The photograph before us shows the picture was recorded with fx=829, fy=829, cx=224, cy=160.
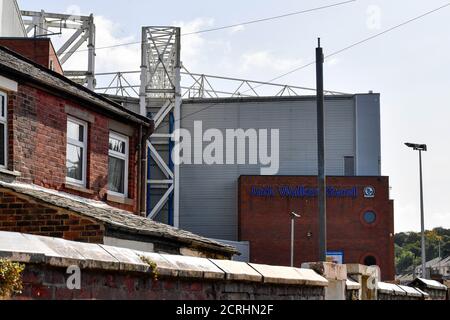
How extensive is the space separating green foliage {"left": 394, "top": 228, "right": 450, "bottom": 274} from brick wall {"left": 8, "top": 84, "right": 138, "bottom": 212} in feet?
382

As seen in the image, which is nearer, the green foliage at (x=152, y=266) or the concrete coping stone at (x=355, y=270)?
the green foliage at (x=152, y=266)

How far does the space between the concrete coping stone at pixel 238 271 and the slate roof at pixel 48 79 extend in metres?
8.72

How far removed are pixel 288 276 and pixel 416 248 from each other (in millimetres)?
142690

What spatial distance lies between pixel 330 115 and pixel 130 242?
46.4 m

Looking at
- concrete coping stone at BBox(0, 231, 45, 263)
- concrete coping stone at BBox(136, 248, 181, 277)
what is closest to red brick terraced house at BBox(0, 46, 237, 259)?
concrete coping stone at BBox(136, 248, 181, 277)

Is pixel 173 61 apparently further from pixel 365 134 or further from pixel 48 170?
pixel 48 170

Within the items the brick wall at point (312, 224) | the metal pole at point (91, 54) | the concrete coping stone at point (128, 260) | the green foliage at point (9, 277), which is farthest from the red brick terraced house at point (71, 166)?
the brick wall at point (312, 224)

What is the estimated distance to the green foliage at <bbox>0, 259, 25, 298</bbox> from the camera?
4789 millimetres

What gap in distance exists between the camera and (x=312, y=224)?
56750 mm

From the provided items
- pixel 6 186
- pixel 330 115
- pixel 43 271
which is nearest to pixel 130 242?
pixel 6 186

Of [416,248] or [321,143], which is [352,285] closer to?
[321,143]

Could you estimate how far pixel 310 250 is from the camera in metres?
56.2

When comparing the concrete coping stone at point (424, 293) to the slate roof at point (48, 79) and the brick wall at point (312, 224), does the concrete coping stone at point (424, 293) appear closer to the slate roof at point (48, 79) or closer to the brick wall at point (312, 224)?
the slate roof at point (48, 79)

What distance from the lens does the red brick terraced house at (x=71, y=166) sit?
1438 centimetres
